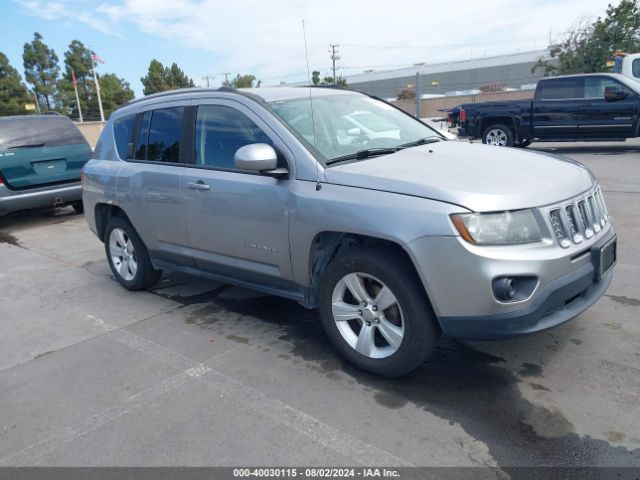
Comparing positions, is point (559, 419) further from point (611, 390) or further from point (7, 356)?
point (7, 356)

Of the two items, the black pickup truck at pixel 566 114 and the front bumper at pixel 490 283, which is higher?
the black pickup truck at pixel 566 114

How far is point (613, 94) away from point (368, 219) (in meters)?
11.7

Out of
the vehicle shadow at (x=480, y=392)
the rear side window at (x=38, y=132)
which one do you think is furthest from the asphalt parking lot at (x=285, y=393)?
the rear side window at (x=38, y=132)

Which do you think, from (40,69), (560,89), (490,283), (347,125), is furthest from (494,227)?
(40,69)

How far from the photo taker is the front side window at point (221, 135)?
399 centimetres

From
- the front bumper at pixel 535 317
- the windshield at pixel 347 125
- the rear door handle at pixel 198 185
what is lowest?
the front bumper at pixel 535 317

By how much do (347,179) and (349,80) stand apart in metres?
73.3

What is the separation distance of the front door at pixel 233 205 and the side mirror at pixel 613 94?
1136 centimetres

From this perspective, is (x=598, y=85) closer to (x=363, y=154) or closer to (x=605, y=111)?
(x=605, y=111)

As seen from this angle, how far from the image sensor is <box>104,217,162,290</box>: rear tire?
5207mm

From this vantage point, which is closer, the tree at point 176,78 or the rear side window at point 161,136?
the rear side window at point 161,136

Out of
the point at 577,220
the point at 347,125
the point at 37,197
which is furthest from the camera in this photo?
the point at 37,197

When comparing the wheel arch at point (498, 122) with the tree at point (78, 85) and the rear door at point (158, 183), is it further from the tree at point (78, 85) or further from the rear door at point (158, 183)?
the tree at point (78, 85)

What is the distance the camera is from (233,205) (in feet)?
13.0
